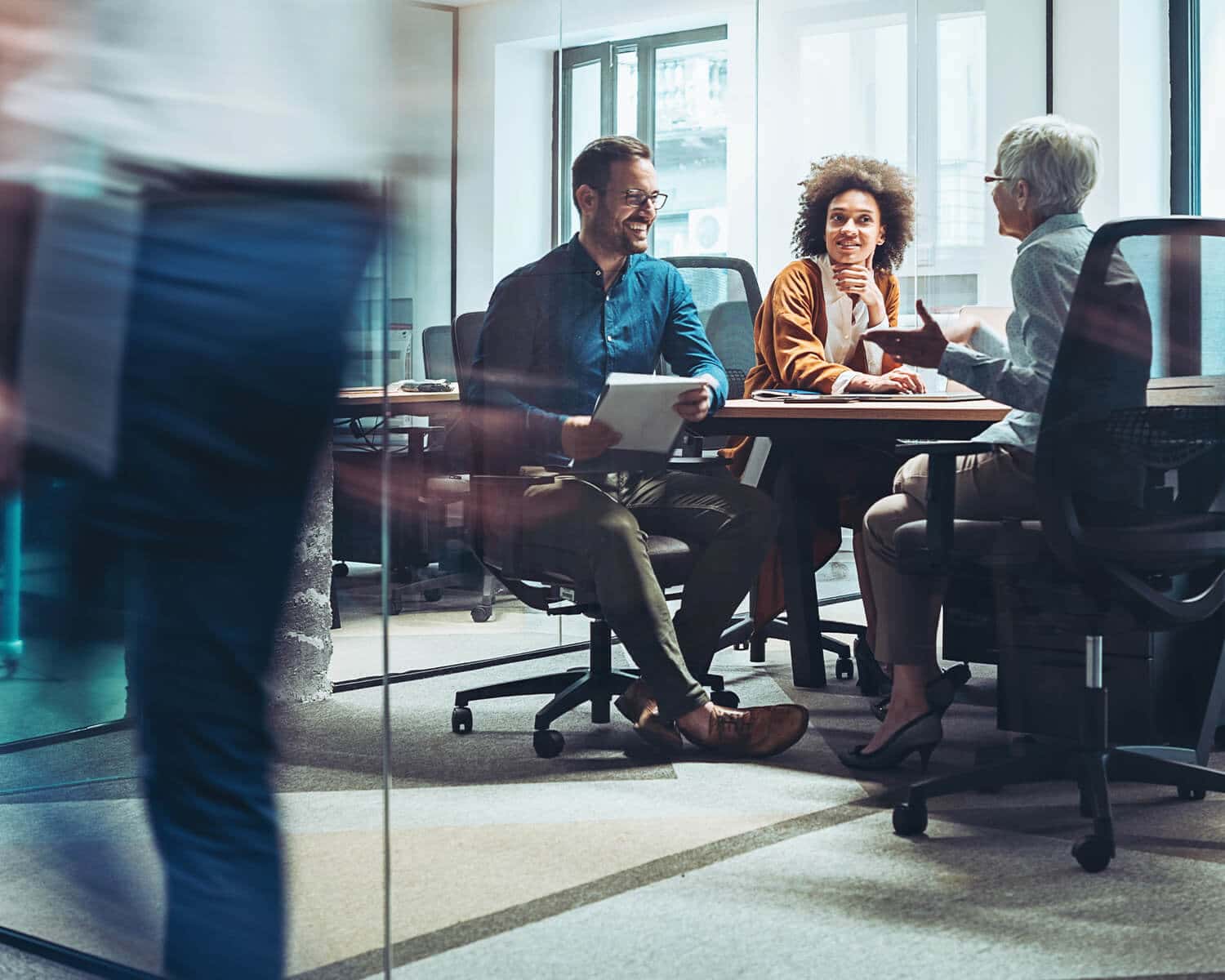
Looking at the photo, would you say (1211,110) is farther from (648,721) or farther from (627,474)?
(648,721)

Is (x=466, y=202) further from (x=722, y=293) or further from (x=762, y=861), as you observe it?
(x=722, y=293)

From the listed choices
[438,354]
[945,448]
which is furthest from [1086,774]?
[438,354]

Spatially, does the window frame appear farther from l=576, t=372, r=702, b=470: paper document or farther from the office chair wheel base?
the office chair wheel base

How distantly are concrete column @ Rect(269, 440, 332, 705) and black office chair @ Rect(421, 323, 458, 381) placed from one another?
20 centimetres

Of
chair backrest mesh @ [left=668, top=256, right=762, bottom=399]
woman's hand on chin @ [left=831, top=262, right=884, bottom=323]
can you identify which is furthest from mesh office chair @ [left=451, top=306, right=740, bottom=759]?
woman's hand on chin @ [left=831, top=262, right=884, bottom=323]

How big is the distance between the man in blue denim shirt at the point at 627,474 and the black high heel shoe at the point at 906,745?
5.5 inches

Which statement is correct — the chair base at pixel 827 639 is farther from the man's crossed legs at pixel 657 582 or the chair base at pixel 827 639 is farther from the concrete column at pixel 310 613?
the concrete column at pixel 310 613

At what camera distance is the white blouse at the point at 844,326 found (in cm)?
314

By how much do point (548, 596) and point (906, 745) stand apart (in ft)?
2.27

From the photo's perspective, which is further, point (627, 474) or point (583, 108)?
point (627, 474)

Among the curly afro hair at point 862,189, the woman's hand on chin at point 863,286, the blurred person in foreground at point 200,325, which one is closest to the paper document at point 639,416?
the woman's hand on chin at point 863,286

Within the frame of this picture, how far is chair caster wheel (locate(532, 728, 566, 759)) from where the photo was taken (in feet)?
8.50

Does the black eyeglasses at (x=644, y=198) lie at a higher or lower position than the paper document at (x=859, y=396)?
higher

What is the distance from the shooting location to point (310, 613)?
4.63 ft
